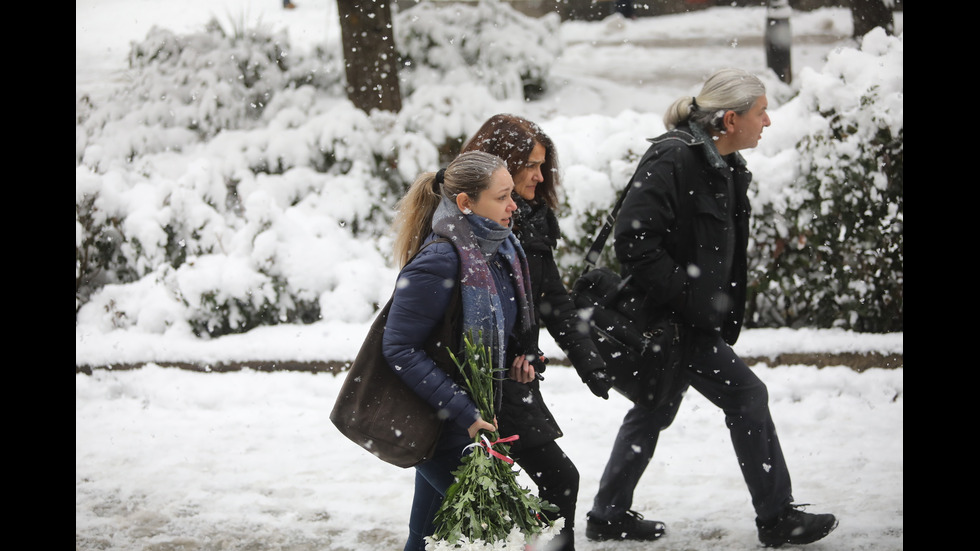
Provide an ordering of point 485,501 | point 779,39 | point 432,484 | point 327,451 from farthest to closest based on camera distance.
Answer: point 779,39 < point 327,451 < point 432,484 < point 485,501

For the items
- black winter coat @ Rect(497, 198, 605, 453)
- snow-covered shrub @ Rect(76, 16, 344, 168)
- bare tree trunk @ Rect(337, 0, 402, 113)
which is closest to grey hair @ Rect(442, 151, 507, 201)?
black winter coat @ Rect(497, 198, 605, 453)

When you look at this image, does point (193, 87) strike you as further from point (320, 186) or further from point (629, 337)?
point (629, 337)

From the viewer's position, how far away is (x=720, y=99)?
3568mm

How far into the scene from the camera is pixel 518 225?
132 inches

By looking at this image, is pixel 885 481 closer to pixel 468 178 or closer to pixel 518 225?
pixel 518 225

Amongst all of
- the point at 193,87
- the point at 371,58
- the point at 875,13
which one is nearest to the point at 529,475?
the point at 371,58

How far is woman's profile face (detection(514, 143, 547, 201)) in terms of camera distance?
3365 mm

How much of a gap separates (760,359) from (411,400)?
327 cm

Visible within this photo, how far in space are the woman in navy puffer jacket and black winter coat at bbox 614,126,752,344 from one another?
1.82 feet

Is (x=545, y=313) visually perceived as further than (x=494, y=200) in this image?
Yes

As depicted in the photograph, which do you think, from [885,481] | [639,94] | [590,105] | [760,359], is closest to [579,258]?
[760,359]

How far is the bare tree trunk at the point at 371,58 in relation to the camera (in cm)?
884

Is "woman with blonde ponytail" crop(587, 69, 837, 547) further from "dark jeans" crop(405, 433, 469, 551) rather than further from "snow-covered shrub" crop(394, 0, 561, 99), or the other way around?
"snow-covered shrub" crop(394, 0, 561, 99)

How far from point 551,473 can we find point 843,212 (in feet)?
11.1
